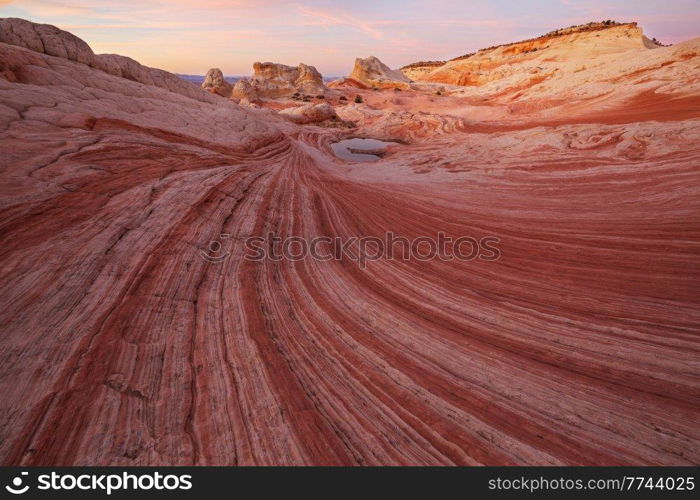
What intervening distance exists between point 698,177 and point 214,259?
8762 mm

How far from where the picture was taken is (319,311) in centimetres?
381

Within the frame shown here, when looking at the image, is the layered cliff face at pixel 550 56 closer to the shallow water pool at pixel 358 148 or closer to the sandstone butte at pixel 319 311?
the shallow water pool at pixel 358 148

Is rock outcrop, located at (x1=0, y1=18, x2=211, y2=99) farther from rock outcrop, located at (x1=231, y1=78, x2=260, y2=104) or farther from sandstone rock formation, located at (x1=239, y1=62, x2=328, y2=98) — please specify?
sandstone rock formation, located at (x1=239, y1=62, x2=328, y2=98)

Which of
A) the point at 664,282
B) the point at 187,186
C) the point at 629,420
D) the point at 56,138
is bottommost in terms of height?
the point at 629,420

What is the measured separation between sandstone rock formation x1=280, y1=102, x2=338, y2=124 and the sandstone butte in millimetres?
17805

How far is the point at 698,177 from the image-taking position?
5.73m

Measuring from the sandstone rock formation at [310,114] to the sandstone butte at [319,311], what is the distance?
17805 millimetres

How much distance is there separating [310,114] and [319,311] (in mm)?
24911

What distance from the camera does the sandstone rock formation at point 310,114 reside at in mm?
24891

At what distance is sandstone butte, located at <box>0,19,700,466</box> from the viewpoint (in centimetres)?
218

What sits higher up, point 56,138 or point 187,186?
point 56,138

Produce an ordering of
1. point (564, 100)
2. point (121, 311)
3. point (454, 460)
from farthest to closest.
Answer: point (564, 100)
point (121, 311)
point (454, 460)
